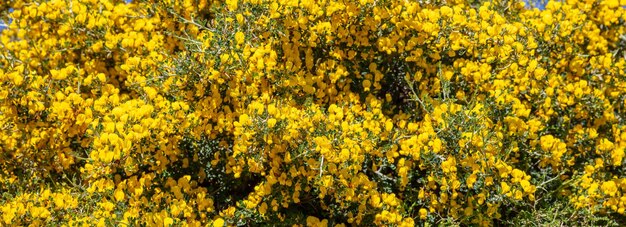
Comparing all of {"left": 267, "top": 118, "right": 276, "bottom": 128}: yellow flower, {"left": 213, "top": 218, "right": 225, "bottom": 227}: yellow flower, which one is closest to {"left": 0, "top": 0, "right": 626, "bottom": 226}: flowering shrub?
{"left": 267, "top": 118, "right": 276, "bottom": 128}: yellow flower

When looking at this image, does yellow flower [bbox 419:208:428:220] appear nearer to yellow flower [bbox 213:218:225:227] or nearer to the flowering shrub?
the flowering shrub

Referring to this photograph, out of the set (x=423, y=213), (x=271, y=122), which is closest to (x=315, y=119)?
(x=271, y=122)

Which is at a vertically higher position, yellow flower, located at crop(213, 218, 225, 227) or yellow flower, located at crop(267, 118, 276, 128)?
yellow flower, located at crop(267, 118, 276, 128)

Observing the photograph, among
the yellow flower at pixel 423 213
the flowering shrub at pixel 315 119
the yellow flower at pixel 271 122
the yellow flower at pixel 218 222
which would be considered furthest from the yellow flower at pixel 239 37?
the yellow flower at pixel 423 213

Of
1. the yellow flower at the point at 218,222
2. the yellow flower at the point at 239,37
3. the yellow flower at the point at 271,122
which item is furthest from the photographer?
the yellow flower at the point at 239,37

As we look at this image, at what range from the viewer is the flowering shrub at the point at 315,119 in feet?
13.4

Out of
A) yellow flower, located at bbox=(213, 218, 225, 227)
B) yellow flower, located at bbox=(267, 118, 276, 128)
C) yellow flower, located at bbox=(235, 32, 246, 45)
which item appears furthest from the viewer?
yellow flower, located at bbox=(235, 32, 246, 45)

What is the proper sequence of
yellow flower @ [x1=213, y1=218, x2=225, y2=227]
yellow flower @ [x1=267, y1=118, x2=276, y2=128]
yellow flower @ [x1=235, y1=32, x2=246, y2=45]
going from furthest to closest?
yellow flower @ [x1=235, y1=32, x2=246, y2=45], yellow flower @ [x1=213, y1=218, x2=225, y2=227], yellow flower @ [x1=267, y1=118, x2=276, y2=128]

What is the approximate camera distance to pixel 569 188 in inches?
199

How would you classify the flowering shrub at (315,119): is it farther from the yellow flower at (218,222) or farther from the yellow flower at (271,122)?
the yellow flower at (218,222)

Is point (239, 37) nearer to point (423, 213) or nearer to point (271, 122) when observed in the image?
point (271, 122)

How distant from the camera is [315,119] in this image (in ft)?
13.1

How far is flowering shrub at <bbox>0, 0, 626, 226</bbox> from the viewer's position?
407 centimetres

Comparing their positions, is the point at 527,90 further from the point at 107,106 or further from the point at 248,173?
the point at 107,106
